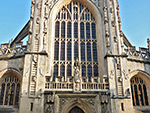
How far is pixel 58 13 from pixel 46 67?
576 cm

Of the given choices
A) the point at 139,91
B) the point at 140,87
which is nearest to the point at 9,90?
the point at 139,91

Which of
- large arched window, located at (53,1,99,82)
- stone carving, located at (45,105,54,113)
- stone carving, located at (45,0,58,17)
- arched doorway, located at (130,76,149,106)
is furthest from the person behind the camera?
stone carving, located at (45,0,58,17)

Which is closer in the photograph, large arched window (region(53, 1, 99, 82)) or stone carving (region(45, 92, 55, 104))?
stone carving (region(45, 92, 55, 104))

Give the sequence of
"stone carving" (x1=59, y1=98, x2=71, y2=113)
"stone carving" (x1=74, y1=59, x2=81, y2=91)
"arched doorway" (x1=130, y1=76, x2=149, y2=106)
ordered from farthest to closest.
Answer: "arched doorway" (x1=130, y1=76, x2=149, y2=106)
"stone carving" (x1=74, y1=59, x2=81, y2=91)
"stone carving" (x1=59, y1=98, x2=71, y2=113)

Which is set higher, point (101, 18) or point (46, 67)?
point (101, 18)

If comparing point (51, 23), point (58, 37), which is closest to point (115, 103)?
point (58, 37)

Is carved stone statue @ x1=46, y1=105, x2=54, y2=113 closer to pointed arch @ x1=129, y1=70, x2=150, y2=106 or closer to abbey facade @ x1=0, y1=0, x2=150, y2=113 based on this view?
abbey facade @ x1=0, y1=0, x2=150, y2=113

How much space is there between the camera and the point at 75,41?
53.7 feet

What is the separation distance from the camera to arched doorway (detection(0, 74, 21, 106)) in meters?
14.7

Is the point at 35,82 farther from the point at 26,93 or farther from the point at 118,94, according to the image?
the point at 118,94

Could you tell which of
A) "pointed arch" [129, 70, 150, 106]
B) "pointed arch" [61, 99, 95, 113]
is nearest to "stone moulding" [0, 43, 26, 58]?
"pointed arch" [61, 99, 95, 113]

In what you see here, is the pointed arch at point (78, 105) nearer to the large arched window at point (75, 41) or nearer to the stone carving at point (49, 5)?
the large arched window at point (75, 41)

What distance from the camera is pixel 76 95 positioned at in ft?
43.4

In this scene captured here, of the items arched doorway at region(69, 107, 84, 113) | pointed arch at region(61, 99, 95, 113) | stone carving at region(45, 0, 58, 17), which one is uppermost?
stone carving at region(45, 0, 58, 17)
